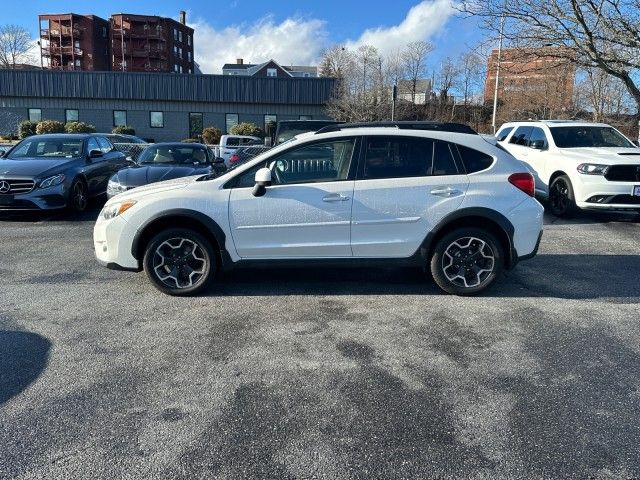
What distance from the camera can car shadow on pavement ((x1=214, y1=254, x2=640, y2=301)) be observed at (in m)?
5.46

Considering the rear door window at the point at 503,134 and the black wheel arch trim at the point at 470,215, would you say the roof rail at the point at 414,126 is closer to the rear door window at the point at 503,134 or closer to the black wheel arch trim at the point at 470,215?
the black wheel arch trim at the point at 470,215

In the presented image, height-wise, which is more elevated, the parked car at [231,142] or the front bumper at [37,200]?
the parked car at [231,142]

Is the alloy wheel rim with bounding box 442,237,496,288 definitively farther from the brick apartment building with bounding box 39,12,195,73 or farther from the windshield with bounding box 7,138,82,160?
the brick apartment building with bounding box 39,12,195,73

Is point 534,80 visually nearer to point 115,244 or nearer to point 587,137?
point 587,137

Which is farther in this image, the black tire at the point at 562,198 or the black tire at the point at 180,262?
the black tire at the point at 562,198

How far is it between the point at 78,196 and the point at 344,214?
725 cm

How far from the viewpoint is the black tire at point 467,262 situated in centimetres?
523

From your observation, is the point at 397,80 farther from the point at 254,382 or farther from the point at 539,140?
the point at 254,382

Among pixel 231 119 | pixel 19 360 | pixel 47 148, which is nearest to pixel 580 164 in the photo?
pixel 19 360

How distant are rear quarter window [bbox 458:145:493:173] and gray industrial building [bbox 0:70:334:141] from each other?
101 ft

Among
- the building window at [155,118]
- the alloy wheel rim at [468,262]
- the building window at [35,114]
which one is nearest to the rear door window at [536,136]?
the alloy wheel rim at [468,262]

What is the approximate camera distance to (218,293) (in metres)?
5.38

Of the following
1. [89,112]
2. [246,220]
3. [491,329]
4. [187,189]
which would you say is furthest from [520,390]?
[89,112]

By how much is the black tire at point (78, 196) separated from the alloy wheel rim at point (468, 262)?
7.71 m
